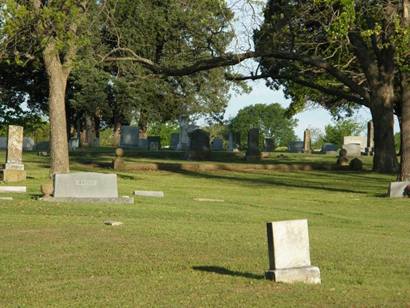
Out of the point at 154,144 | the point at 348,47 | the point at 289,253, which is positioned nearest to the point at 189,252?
the point at 289,253

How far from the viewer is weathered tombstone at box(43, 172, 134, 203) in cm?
1858

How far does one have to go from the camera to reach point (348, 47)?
32.7m

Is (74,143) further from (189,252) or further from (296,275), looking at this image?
(296,275)

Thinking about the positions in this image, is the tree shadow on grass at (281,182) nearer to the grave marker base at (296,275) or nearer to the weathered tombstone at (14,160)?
the weathered tombstone at (14,160)

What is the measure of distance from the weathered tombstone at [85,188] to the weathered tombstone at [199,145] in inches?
930

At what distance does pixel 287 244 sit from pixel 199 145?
3454cm

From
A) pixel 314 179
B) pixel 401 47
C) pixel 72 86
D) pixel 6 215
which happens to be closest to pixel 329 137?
pixel 72 86

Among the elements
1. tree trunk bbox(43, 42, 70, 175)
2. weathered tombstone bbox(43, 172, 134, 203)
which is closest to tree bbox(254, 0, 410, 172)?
tree trunk bbox(43, 42, 70, 175)

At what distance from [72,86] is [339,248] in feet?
167

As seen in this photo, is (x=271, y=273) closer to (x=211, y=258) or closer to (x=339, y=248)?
(x=211, y=258)

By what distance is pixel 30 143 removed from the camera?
203ft

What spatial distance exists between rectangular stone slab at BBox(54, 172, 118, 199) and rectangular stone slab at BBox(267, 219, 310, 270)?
10.8 m

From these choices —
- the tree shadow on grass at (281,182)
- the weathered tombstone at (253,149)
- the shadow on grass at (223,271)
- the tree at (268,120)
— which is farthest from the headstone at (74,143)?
the tree at (268,120)

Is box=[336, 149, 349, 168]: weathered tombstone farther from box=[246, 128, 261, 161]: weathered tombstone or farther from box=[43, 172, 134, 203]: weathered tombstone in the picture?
box=[43, 172, 134, 203]: weathered tombstone
